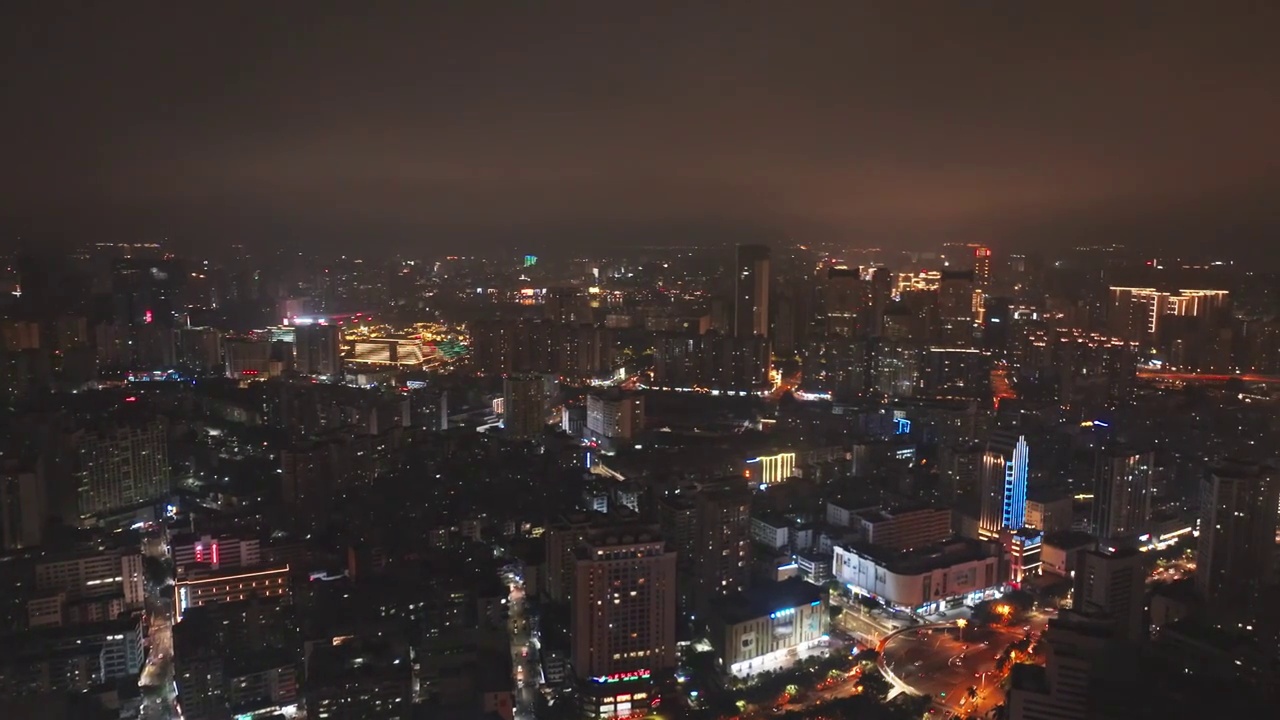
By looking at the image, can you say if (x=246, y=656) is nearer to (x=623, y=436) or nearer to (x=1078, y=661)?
(x=1078, y=661)

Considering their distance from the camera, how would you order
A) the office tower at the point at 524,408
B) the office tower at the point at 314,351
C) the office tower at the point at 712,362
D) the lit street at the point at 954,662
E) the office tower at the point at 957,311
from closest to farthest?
the lit street at the point at 954,662, the office tower at the point at 524,408, the office tower at the point at 314,351, the office tower at the point at 957,311, the office tower at the point at 712,362

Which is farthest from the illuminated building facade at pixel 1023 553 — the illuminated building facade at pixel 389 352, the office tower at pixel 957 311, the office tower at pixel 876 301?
the illuminated building facade at pixel 389 352

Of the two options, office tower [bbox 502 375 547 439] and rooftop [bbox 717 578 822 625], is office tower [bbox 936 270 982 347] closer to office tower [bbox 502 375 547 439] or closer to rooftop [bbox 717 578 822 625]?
office tower [bbox 502 375 547 439]

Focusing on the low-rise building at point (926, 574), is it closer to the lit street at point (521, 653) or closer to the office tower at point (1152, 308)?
the lit street at point (521, 653)

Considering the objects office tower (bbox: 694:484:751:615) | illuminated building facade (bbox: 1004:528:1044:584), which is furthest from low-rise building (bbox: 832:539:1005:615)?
office tower (bbox: 694:484:751:615)

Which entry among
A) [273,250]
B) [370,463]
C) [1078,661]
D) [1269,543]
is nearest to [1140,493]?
[1269,543]

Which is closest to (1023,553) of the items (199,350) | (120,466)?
(120,466)
